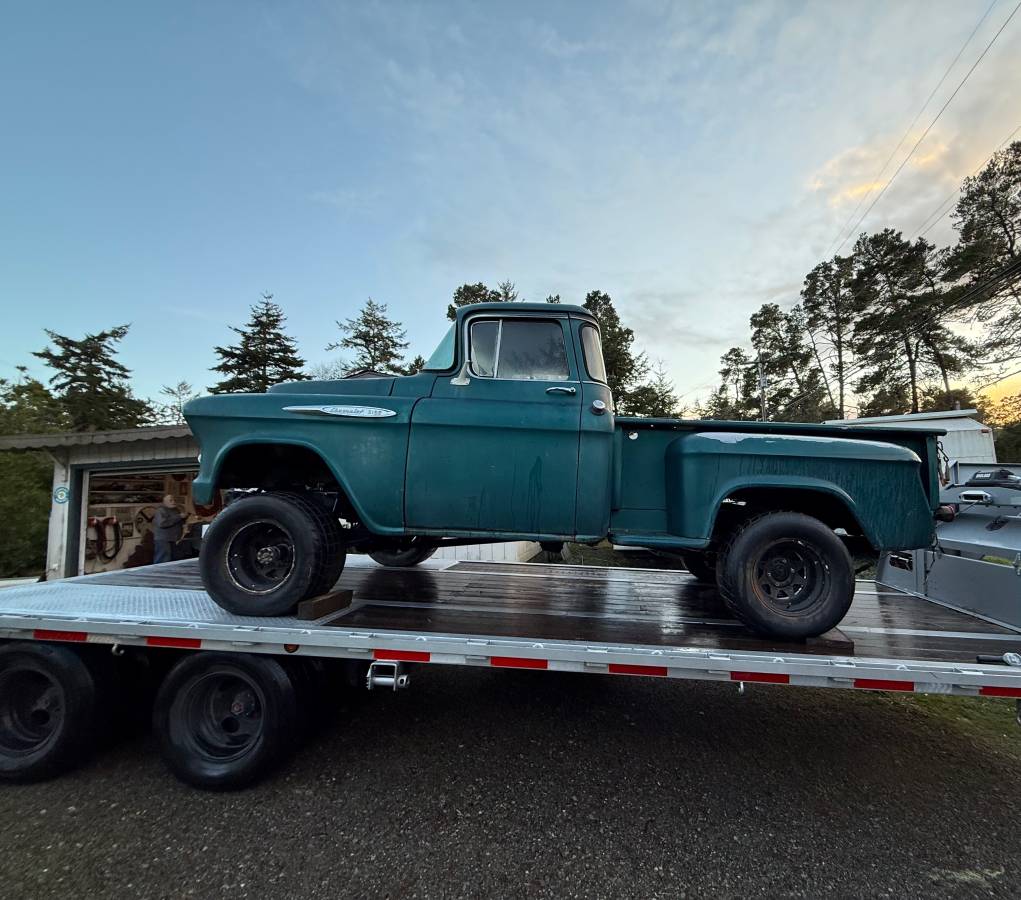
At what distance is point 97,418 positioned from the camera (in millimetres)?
27500

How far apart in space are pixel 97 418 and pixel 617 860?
34226 millimetres

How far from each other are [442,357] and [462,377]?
0.26m

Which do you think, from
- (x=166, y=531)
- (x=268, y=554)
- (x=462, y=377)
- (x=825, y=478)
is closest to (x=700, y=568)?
(x=825, y=478)

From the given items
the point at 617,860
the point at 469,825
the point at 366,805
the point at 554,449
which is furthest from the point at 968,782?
the point at 366,805

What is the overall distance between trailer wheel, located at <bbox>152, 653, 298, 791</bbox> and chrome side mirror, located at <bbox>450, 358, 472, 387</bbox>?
2.02 meters

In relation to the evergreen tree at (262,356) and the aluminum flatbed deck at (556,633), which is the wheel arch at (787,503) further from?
the evergreen tree at (262,356)

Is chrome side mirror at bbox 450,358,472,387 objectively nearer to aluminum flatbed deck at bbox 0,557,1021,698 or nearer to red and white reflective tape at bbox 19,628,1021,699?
aluminum flatbed deck at bbox 0,557,1021,698

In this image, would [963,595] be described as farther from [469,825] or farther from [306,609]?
[306,609]

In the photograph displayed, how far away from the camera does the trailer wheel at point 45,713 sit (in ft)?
9.96

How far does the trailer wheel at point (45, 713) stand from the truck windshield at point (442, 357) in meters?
2.85

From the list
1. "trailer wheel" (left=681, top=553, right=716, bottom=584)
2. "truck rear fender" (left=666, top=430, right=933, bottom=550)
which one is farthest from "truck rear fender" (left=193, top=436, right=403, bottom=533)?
"trailer wheel" (left=681, top=553, right=716, bottom=584)

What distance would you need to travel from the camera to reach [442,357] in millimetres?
3520

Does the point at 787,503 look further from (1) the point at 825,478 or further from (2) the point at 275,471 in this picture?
(2) the point at 275,471

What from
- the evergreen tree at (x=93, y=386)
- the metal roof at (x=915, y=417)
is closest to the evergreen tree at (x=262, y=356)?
the evergreen tree at (x=93, y=386)
